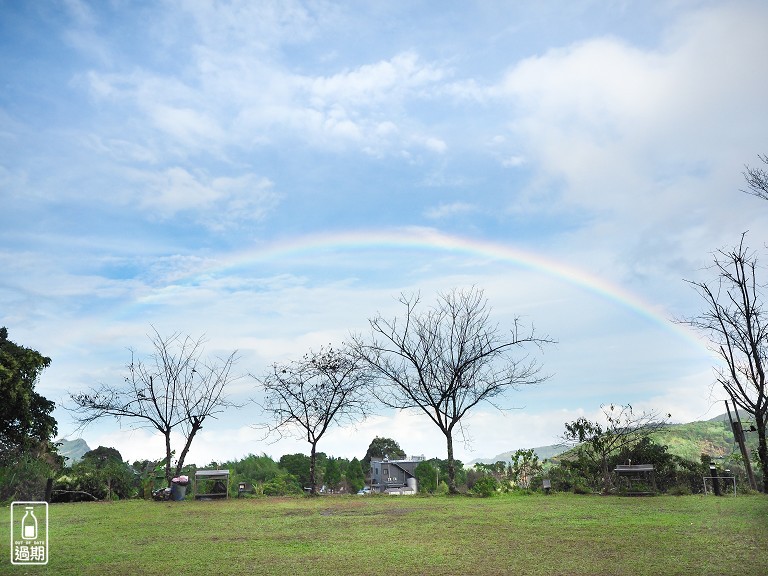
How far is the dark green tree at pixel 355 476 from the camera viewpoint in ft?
166

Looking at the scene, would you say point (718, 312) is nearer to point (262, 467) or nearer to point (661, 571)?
point (661, 571)

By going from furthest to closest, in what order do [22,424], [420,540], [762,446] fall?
1. [22,424]
2. [762,446]
3. [420,540]

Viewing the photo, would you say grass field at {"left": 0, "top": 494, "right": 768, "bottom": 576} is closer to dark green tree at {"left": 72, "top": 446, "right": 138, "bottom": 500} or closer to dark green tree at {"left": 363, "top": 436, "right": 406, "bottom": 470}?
dark green tree at {"left": 72, "top": 446, "right": 138, "bottom": 500}

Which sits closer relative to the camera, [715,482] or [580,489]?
[715,482]

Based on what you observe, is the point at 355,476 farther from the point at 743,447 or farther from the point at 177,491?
the point at 743,447

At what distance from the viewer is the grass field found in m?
7.15

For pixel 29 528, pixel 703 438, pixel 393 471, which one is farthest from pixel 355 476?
pixel 29 528

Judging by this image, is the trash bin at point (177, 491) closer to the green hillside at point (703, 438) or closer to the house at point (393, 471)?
the green hillside at point (703, 438)

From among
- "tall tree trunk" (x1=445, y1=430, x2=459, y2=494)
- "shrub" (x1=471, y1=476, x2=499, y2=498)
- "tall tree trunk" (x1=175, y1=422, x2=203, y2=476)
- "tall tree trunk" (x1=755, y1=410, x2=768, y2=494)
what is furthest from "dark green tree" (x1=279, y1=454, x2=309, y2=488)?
"tall tree trunk" (x1=755, y1=410, x2=768, y2=494)

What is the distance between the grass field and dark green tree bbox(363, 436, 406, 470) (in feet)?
157

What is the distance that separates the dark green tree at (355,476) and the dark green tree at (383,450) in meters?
8.68

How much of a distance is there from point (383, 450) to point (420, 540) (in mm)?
53940

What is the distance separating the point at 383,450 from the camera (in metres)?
61.5
